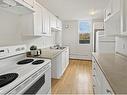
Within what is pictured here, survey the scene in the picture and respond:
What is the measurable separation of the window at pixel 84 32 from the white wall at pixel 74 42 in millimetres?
242

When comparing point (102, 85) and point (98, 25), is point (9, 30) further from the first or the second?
point (98, 25)

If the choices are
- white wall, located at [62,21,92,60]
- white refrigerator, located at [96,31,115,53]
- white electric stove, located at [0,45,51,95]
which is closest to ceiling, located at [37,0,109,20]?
white refrigerator, located at [96,31,115,53]

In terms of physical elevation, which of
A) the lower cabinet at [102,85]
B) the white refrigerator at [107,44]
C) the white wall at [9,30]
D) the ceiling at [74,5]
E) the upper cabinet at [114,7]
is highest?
the ceiling at [74,5]

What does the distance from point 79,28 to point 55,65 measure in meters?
3.75

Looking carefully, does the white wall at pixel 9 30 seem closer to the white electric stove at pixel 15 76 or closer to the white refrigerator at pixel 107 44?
the white electric stove at pixel 15 76

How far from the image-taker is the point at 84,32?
6441mm

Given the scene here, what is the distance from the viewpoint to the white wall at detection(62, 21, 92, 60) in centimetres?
635

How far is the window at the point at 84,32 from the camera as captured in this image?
6386mm

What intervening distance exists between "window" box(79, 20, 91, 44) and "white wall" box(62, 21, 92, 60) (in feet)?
0.79

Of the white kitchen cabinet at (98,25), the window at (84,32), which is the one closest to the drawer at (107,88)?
the white kitchen cabinet at (98,25)

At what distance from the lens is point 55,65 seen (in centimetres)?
332

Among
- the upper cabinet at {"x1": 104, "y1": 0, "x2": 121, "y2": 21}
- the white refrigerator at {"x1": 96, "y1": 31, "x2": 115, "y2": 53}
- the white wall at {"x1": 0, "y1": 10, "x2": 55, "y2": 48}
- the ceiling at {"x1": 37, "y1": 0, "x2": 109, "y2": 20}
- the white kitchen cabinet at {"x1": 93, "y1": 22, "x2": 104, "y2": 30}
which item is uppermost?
the ceiling at {"x1": 37, "y1": 0, "x2": 109, "y2": 20}

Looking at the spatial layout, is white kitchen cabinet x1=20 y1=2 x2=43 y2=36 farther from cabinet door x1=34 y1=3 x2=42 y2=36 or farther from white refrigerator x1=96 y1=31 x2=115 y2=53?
white refrigerator x1=96 y1=31 x2=115 y2=53

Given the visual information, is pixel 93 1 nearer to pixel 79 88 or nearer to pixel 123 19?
pixel 123 19
